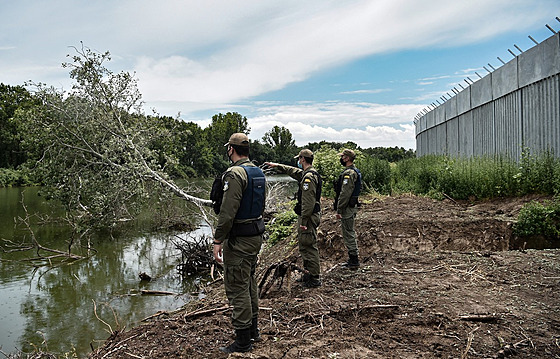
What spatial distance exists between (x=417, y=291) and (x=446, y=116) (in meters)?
15.2

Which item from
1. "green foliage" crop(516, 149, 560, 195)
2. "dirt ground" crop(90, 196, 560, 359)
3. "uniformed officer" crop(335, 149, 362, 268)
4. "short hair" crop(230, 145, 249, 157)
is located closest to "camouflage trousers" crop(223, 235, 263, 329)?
"dirt ground" crop(90, 196, 560, 359)

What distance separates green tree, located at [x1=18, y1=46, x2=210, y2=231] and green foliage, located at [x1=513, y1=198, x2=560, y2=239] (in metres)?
7.80

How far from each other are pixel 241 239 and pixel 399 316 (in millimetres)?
1922

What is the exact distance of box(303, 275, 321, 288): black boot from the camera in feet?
18.8

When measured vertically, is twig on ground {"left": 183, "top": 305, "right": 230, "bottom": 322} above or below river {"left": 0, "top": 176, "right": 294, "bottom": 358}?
above

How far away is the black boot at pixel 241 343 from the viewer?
3.73 meters

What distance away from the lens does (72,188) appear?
12359 millimetres

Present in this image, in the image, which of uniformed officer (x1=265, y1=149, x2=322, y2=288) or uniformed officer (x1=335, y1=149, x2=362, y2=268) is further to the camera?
uniformed officer (x1=335, y1=149, x2=362, y2=268)

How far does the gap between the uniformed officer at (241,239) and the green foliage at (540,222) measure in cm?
637

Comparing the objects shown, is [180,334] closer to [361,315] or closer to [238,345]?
[238,345]

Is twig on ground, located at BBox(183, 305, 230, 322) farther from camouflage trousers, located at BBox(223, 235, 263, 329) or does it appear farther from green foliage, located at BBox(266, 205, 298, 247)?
green foliage, located at BBox(266, 205, 298, 247)

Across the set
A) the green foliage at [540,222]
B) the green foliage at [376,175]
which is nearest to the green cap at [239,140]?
the green foliage at [540,222]

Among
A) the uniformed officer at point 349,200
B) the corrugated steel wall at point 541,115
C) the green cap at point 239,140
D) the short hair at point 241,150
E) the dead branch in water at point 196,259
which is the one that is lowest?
the dead branch in water at point 196,259

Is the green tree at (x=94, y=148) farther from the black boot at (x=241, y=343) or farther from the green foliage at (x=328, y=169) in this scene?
the black boot at (x=241, y=343)
